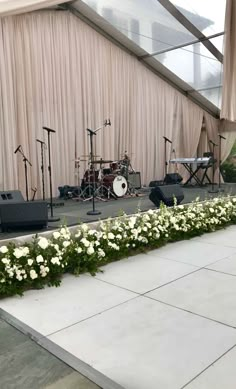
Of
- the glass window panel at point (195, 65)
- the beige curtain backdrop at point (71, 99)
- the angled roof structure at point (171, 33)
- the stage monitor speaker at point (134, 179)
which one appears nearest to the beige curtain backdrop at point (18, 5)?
the beige curtain backdrop at point (71, 99)

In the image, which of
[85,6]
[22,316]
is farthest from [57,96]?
[22,316]

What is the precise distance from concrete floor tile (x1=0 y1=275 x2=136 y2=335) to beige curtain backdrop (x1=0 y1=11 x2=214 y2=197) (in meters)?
4.23

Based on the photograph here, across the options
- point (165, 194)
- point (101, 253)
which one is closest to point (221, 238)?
point (165, 194)

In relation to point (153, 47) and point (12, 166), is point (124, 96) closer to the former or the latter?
point (153, 47)

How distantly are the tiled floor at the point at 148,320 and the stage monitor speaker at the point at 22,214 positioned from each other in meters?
1.16

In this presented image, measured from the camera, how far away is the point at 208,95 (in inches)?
345

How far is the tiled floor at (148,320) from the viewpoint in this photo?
1.42m

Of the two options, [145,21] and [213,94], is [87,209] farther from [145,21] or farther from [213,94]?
[213,94]

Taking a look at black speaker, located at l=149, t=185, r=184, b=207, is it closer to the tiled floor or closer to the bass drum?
the bass drum

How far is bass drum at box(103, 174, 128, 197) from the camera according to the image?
622 cm

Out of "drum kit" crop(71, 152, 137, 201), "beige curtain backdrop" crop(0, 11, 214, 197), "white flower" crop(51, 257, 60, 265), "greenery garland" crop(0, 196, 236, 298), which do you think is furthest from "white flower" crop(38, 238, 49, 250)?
"beige curtain backdrop" crop(0, 11, 214, 197)

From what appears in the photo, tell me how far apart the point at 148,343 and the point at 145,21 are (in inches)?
253

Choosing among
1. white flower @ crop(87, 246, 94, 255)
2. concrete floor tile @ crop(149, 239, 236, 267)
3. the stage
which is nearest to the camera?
white flower @ crop(87, 246, 94, 255)

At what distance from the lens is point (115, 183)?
6.25m
